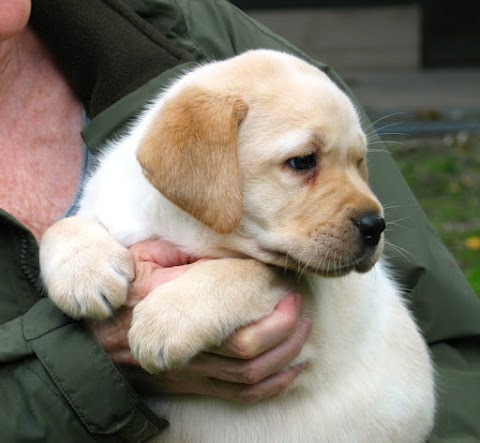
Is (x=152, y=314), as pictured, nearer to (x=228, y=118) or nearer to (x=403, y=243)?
(x=228, y=118)

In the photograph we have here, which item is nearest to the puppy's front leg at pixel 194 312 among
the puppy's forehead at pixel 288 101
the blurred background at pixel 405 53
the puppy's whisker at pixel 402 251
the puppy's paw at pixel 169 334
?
the puppy's paw at pixel 169 334

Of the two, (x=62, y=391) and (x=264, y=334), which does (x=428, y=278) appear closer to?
(x=264, y=334)

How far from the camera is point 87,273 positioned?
2740mm

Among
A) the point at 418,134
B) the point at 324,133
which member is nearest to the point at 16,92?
the point at 324,133

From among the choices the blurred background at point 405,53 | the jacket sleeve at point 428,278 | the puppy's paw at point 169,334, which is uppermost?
the puppy's paw at point 169,334

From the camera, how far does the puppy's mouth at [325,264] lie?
2.67 m

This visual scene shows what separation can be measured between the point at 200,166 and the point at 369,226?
42 centimetres

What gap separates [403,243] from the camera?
131 inches

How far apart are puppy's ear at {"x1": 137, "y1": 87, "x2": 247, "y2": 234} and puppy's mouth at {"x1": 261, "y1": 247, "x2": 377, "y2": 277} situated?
16 cm

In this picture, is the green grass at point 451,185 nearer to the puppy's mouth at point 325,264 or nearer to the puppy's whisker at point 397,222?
the puppy's whisker at point 397,222

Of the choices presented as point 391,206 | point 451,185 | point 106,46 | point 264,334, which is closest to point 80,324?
point 264,334

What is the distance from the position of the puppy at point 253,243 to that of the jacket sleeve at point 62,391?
9 centimetres

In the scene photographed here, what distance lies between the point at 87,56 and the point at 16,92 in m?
0.26

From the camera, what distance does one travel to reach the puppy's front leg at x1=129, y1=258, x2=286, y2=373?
261cm
